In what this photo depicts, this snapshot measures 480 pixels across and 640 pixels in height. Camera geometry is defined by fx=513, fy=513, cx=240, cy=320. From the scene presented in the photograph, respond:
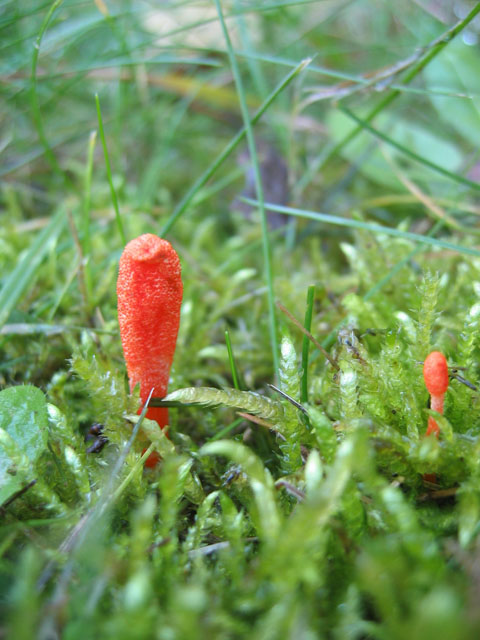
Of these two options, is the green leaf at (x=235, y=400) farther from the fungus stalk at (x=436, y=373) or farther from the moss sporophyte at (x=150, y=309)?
the fungus stalk at (x=436, y=373)

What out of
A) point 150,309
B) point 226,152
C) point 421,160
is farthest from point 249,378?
point 421,160

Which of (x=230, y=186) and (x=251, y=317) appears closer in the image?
(x=251, y=317)

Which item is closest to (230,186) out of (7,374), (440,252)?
(440,252)

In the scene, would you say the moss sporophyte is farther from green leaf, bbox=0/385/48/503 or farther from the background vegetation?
green leaf, bbox=0/385/48/503

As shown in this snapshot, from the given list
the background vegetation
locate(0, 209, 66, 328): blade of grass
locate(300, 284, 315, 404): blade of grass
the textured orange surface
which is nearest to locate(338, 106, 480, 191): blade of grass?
the background vegetation

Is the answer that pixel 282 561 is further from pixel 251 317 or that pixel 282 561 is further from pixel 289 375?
pixel 251 317

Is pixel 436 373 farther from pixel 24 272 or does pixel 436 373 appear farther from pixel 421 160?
pixel 24 272

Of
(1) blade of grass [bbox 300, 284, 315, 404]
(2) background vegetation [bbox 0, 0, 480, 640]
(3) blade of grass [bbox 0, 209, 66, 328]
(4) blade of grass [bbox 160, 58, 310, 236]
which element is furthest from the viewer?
(3) blade of grass [bbox 0, 209, 66, 328]
